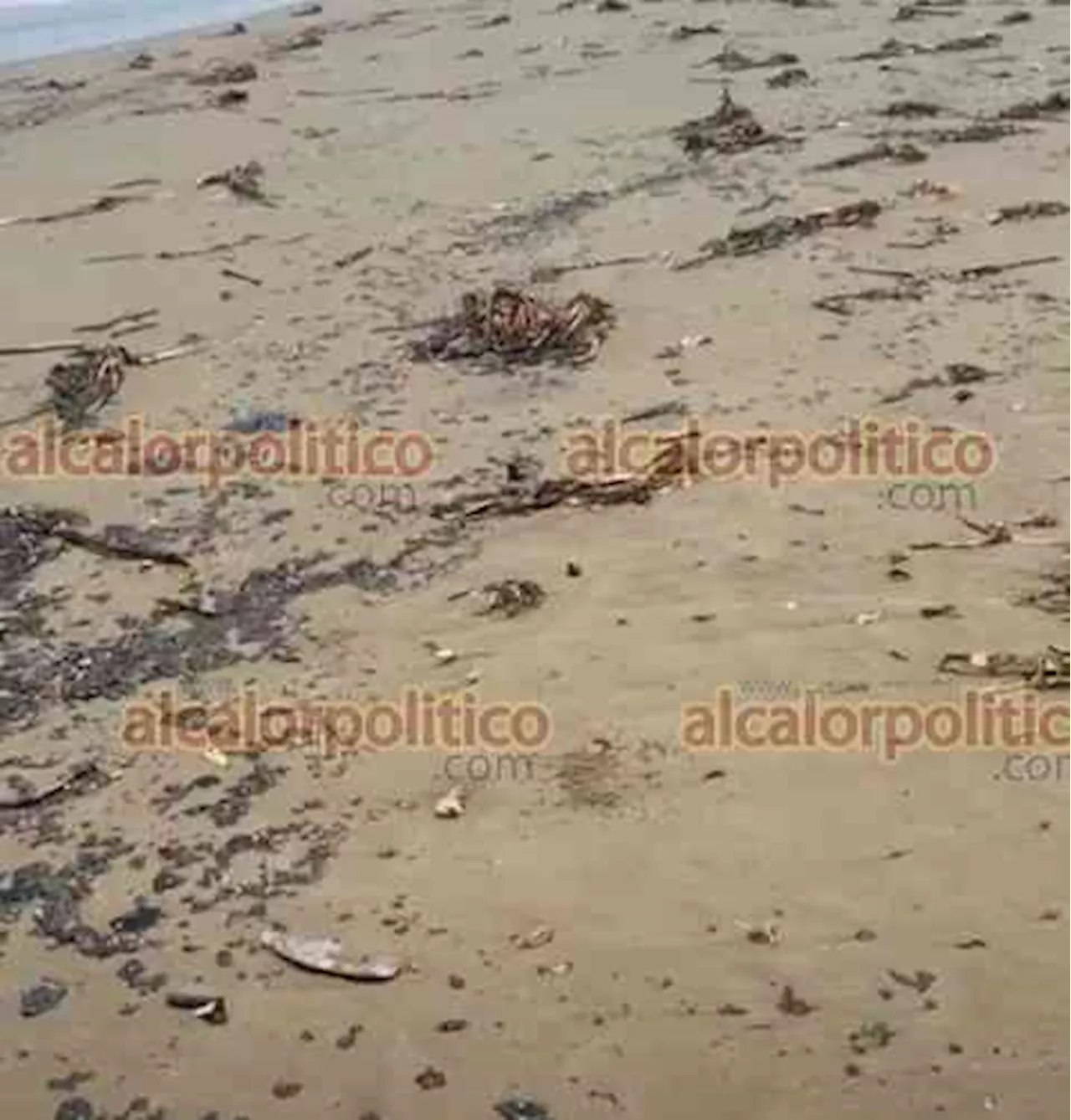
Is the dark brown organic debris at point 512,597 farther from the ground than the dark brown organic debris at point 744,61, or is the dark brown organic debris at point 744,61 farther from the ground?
the dark brown organic debris at point 744,61

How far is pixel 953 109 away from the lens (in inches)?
384

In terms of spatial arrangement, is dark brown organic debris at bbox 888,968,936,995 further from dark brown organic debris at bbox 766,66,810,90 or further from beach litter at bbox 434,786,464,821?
dark brown organic debris at bbox 766,66,810,90

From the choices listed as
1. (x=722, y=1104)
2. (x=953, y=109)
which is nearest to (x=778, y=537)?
(x=722, y=1104)

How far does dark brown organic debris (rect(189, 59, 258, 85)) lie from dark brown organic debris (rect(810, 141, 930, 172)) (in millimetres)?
6961

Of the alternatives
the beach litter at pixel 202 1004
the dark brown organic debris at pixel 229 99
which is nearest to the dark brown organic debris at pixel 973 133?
the dark brown organic debris at pixel 229 99

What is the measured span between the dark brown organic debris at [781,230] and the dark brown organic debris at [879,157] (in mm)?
890

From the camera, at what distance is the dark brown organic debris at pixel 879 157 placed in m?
8.67

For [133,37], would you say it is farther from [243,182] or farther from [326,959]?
[326,959]

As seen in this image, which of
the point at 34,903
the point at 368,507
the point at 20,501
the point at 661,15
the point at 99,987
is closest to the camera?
the point at 99,987

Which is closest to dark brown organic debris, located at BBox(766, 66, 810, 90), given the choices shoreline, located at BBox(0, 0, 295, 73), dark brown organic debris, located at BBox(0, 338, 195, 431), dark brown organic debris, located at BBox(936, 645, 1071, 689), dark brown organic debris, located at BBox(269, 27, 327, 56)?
dark brown organic debris, located at BBox(0, 338, 195, 431)

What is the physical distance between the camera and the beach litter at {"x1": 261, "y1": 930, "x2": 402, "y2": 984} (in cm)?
321

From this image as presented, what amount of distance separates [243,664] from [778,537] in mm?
1515

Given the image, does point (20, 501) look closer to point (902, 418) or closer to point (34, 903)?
point (34, 903)

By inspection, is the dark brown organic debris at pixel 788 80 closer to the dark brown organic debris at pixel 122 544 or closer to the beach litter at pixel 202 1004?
the dark brown organic debris at pixel 122 544
